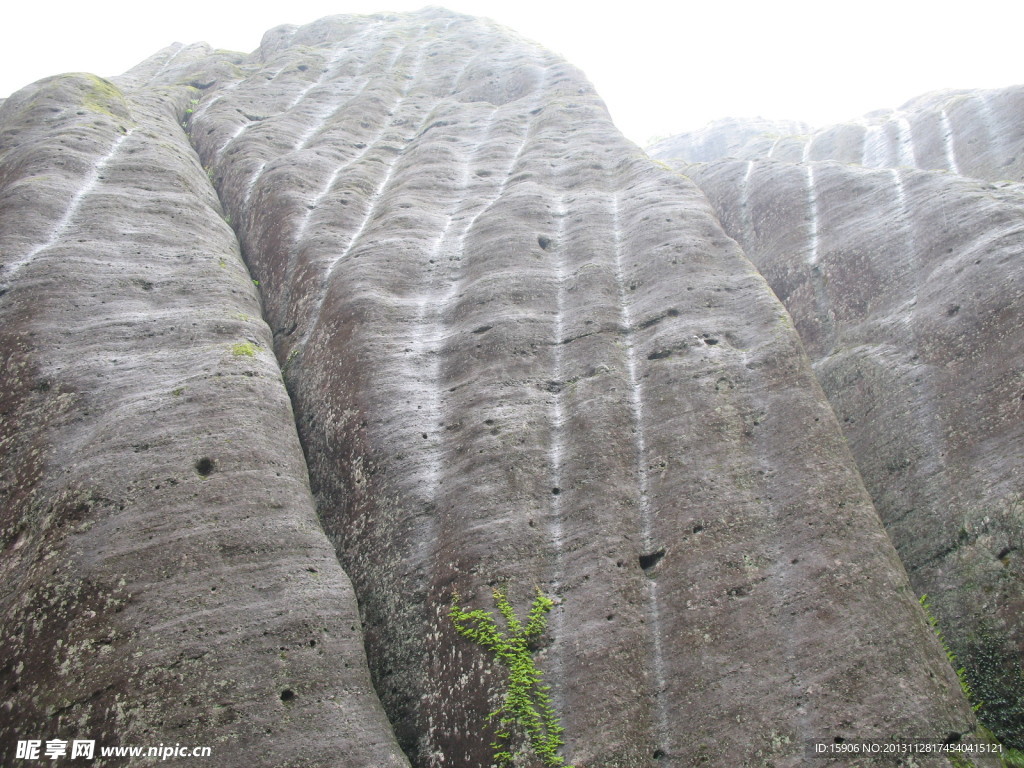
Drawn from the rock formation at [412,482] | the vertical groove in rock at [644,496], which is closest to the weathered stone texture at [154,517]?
the rock formation at [412,482]

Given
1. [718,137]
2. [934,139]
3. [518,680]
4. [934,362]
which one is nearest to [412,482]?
[518,680]

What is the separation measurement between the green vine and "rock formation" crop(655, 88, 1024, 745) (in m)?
4.59

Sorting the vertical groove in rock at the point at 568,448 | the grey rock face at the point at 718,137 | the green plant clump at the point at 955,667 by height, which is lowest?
the grey rock face at the point at 718,137

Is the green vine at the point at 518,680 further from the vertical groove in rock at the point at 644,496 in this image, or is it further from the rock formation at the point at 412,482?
the vertical groove in rock at the point at 644,496

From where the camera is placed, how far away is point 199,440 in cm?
820

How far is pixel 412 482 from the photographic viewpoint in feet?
28.4

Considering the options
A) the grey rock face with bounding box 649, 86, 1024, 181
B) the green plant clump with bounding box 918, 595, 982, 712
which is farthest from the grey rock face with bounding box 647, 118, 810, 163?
the green plant clump with bounding box 918, 595, 982, 712

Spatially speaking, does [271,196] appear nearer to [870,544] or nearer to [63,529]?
[63,529]

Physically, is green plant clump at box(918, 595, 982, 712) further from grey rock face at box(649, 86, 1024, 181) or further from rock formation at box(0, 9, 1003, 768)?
grey rock face at box(649, 86, 1024, 181)

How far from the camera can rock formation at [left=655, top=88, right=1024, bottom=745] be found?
7453 millimetres

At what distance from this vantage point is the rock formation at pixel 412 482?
637cm

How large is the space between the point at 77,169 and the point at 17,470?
722 centimetres

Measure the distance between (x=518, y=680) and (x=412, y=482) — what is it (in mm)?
2942

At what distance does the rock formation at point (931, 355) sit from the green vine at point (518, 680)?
459 cm
